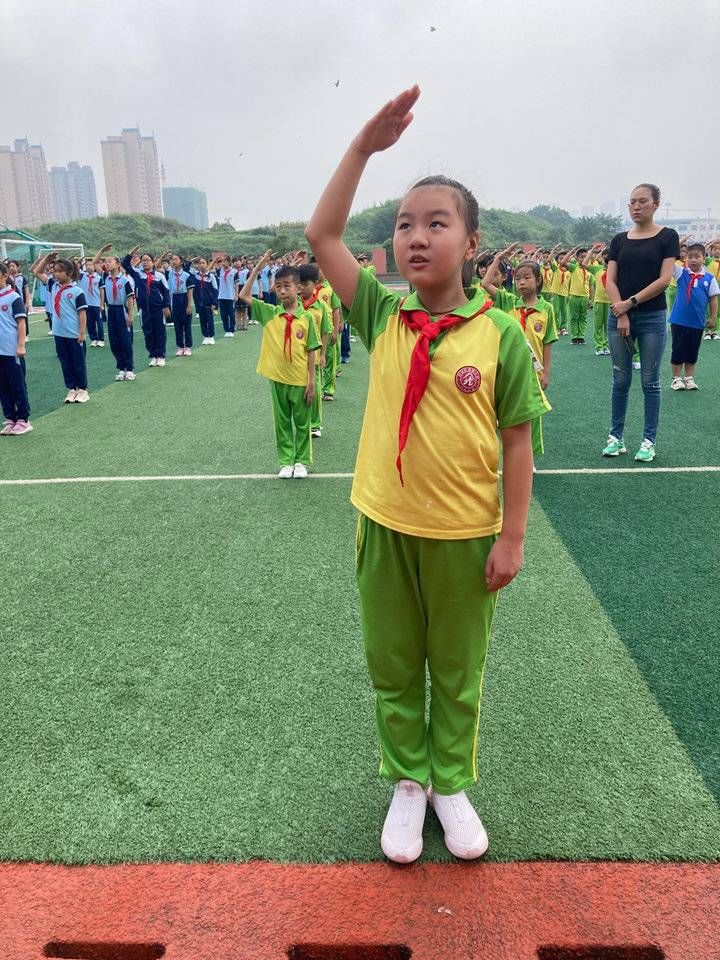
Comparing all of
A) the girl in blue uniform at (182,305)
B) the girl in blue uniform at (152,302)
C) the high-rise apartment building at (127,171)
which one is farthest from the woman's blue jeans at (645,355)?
the high-rise apartment building at (127,171)

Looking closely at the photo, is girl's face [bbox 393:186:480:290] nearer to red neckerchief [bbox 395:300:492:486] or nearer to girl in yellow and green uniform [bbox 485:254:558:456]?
red neckerchief [bbox 395:300:492:486]

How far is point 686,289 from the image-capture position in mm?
9141

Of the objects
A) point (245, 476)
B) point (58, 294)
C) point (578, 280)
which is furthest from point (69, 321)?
point (578, 280)

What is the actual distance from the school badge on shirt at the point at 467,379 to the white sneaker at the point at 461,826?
122cm

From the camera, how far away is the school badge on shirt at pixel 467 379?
5.93 ft

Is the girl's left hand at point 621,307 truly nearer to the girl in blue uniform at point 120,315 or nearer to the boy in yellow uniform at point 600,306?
the boy in yellow uniform at point 600,306

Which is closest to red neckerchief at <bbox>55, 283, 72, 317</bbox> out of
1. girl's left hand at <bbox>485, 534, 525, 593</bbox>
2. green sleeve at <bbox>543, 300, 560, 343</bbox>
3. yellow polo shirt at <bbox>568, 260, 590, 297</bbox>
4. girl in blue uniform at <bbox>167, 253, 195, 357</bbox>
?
girl in blue uniform at <bbox>167, 253, 195, 357</bbox>

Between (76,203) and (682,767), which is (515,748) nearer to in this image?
(682,767)

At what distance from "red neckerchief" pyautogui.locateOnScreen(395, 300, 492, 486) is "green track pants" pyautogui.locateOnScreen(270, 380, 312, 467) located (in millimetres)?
3934

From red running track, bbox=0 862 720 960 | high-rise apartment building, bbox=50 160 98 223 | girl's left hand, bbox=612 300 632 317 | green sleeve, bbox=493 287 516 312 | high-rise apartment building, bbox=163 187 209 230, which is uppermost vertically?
high-rise apartment building, bbox=50 160 98 223

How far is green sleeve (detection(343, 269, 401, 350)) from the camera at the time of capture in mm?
1969

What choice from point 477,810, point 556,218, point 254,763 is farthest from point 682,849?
point 556,218

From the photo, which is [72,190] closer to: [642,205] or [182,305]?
[182,305]

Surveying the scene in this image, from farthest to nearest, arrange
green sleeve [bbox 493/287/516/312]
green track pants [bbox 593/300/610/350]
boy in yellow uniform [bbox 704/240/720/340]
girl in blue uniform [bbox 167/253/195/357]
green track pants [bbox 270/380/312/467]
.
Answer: girl in blue uniform [bbox 167/253/195/357] < boy in yellow uniform [bbox 704/240/720/340] < green track pants [bbox 593/300/610/350] < green track pants [bbox 270/380/312/467] < green sleeve [bbox 493/287/516/312]
